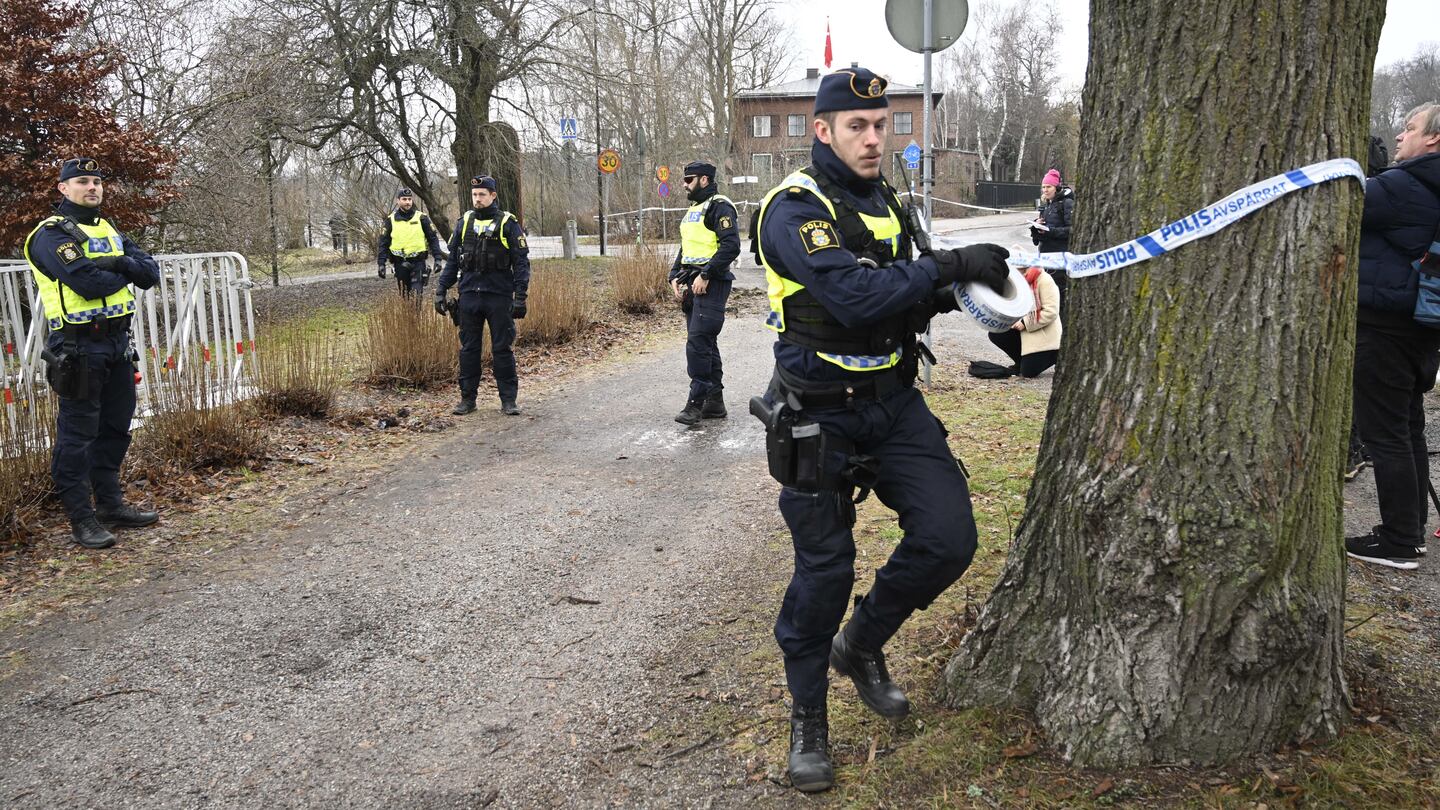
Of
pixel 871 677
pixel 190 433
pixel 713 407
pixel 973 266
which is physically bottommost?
pixel 871 677

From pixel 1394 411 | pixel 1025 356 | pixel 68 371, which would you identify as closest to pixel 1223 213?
pixel 1394 411

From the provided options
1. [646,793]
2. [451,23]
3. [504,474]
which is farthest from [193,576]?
[451,23]

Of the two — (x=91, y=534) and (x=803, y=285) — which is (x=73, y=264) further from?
(x=803, y=285)

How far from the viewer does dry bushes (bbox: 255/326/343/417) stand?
806cm

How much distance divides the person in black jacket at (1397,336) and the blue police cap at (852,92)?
7.91 feet

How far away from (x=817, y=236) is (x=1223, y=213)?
3.40ft

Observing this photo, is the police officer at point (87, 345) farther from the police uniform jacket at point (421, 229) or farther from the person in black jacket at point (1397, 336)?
the police uniform jacket at point (421, 229)

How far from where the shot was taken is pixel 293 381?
812cm

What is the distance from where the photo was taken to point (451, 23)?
1831 cm

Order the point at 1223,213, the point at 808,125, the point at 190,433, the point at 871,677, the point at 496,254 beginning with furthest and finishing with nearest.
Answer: the point at 808,125
the point at 496,254
the point at 190,433
the point at 871,677
the point at 1223,213

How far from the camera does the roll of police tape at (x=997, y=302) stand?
287cm

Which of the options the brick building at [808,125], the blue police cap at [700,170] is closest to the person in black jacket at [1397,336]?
the blue police cap at [700,170]

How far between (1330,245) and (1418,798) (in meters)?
1.36

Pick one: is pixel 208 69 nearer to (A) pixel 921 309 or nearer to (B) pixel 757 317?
(B) pixel 757 317
